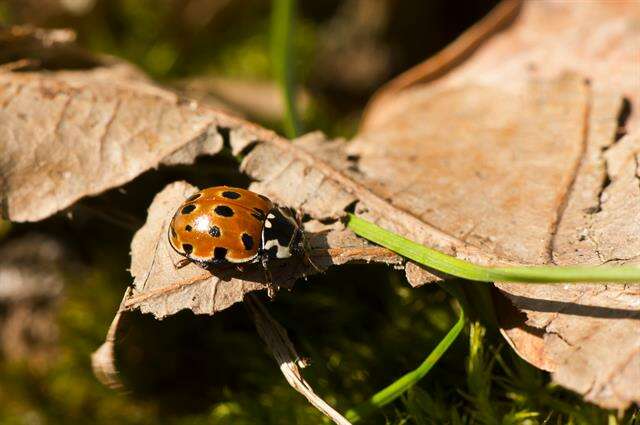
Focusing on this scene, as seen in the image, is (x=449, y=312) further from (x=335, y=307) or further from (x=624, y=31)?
(x=624, y=31)

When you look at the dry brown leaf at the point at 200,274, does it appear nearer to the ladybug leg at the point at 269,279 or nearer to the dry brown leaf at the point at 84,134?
the ladybug leg at the point at 269,279

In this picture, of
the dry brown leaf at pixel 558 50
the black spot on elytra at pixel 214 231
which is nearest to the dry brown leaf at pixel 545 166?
the dry brown leaf at pixel 558 50

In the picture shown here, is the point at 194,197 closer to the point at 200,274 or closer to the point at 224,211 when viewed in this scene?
the point at 224,211

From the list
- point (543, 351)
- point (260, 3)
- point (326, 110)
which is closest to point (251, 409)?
point (543, 351)

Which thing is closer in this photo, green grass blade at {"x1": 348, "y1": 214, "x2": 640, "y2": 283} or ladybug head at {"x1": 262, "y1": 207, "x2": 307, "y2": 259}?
green grass blade at {"x1": 348, "y1": 214, "x2": 640, "y2": 283}

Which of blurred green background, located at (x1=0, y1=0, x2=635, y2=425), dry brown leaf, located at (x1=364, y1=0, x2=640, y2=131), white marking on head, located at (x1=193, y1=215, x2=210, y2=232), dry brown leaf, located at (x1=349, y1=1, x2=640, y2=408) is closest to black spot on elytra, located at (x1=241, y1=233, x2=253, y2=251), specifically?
white marking on head, located at (x1=193, y1=215, x2=210, y2=232)

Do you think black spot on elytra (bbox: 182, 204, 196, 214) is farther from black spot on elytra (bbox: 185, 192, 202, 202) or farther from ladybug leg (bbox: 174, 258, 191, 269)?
ladybug leg (bbox: 174, 258, 191, 269)
